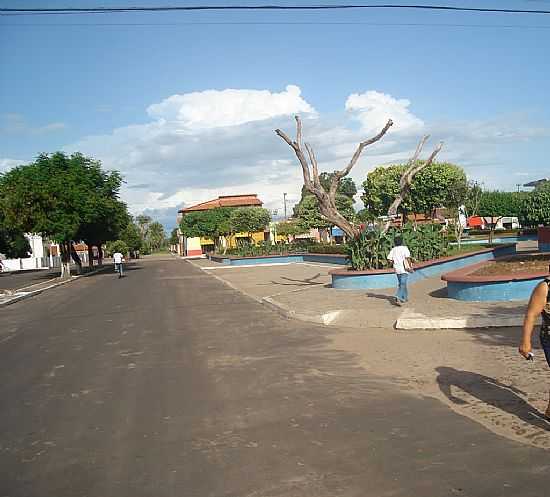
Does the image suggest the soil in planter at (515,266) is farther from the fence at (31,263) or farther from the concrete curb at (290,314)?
the fence at (31,263)

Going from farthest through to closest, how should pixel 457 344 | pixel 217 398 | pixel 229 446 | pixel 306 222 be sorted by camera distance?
1. pixel 306 222
2. pixel 457 344
3. pixel 217 398
4. pixel 229 446

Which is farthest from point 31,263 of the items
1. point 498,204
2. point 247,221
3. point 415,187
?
point 498,204

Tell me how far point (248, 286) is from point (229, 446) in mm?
18317

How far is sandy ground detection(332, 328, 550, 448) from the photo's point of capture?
5.64 metres

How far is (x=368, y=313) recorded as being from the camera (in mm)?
12305

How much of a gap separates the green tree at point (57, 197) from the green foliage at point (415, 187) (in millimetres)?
25319

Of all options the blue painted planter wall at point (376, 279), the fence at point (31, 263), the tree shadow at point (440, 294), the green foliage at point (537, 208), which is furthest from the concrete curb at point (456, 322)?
the fence at point (31, 263)

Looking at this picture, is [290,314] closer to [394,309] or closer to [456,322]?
[394,309]

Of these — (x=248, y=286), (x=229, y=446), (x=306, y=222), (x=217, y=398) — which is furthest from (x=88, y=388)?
(x=306, y=222)

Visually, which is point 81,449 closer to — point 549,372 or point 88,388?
point 88,388

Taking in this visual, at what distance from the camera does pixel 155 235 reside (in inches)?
6594

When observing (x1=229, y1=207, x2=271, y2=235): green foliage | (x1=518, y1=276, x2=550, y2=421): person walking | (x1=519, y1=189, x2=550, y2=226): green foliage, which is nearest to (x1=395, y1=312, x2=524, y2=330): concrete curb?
(x1=518, y1=276, x2=550, y2=421): person walking

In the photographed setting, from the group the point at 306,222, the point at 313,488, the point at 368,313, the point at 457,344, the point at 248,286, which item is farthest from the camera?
the point at 306,222

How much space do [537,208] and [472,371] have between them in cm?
4267
